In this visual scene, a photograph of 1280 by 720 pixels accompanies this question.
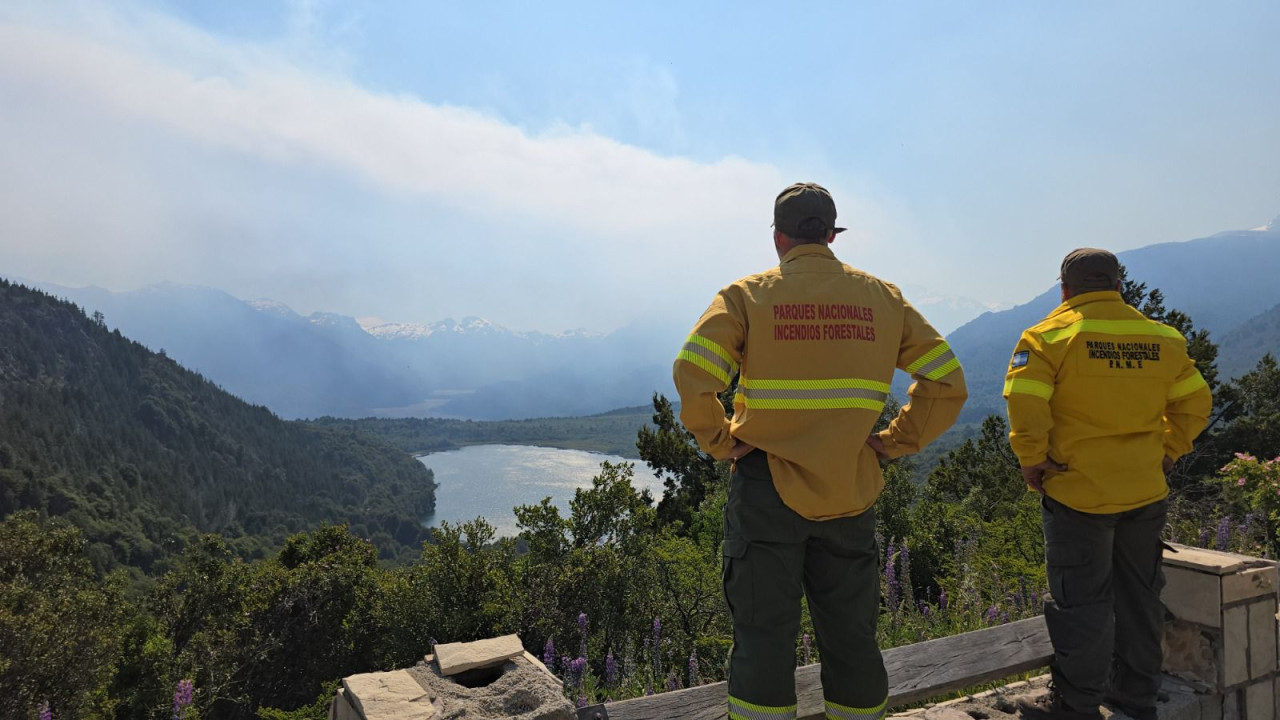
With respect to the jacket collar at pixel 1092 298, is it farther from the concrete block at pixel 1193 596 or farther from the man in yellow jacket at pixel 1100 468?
the concrete block at pixel 1193 596

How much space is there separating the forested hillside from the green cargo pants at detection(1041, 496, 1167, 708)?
99.1 m

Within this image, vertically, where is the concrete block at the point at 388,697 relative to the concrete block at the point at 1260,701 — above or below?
above

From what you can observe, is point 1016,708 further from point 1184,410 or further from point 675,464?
point 675,464

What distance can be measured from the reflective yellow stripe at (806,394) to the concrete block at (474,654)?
1407mm

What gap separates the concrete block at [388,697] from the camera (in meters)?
2.31

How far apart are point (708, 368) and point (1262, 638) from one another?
3712mm

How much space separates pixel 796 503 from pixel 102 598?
37469 millimetres

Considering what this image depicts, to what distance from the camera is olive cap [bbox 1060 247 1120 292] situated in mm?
3479

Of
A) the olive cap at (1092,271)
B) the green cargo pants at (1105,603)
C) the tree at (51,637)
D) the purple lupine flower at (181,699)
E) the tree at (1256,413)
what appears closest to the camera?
the green cargo pants at (1105,603)

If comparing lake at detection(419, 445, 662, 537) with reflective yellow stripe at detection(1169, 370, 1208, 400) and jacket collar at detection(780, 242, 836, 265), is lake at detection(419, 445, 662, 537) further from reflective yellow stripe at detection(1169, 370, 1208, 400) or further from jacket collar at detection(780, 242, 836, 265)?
jacket collar at detection(780, 242, 836, 265)

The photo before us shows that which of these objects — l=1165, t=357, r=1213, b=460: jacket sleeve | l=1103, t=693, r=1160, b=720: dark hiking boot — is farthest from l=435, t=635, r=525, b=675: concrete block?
l=1165, t=357, r=1213, b=460: jacket sleeve

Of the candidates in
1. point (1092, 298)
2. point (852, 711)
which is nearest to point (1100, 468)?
point (1092, 298)

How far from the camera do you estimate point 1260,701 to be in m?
3.74

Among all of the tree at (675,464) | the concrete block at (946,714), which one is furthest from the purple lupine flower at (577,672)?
the tree at (675,464)
